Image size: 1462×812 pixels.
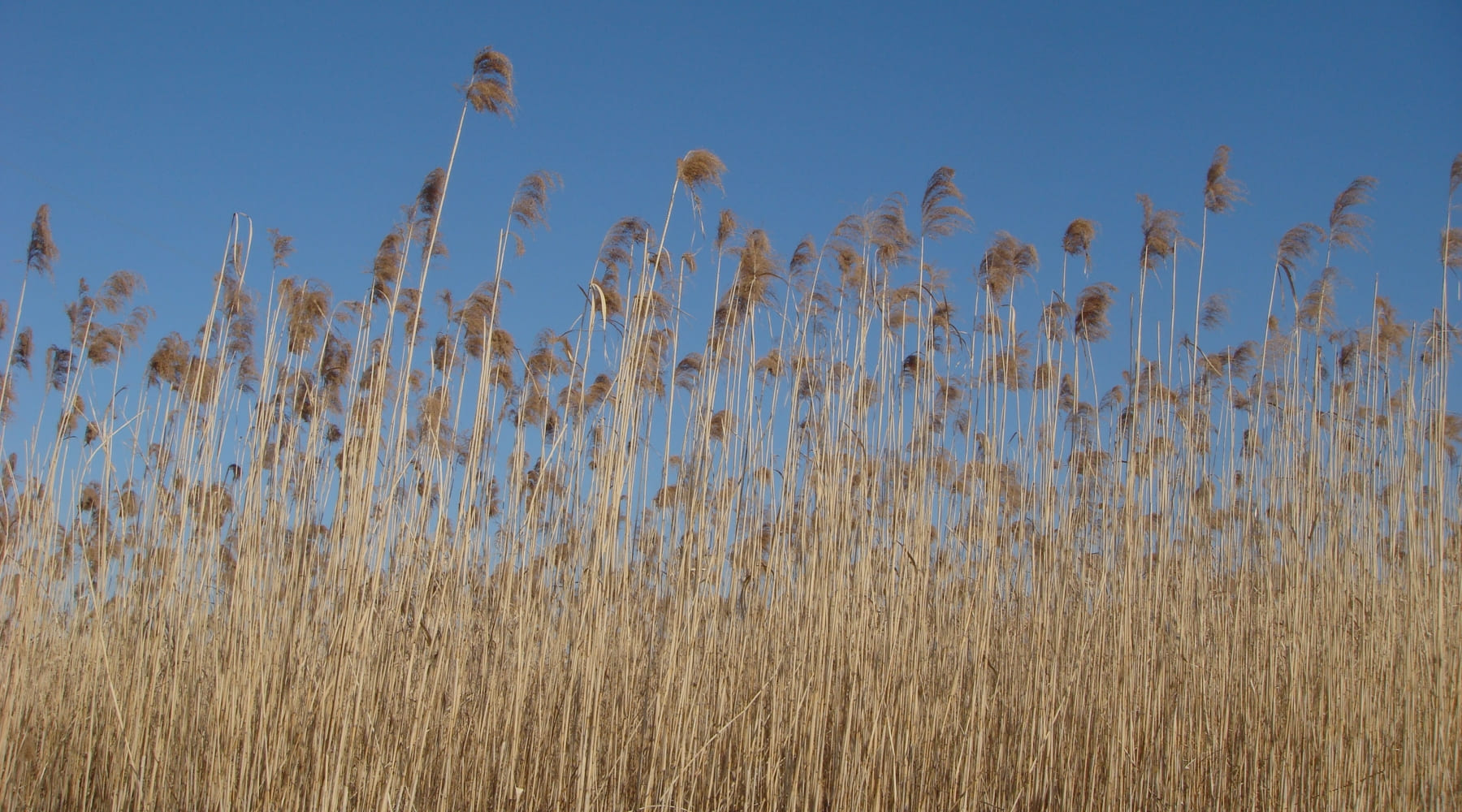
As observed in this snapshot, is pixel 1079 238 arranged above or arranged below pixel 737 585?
above

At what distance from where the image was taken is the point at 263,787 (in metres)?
2.24

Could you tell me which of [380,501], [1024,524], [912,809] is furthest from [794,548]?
[380,501]

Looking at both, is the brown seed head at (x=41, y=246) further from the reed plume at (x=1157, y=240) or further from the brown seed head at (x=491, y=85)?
the reed plume at (x=1157, y=240)

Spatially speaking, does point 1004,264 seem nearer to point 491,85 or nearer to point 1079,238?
point 1079,238

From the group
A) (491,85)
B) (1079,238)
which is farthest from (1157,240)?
(491,85)

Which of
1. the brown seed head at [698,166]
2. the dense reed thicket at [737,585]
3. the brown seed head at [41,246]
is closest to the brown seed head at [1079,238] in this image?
the dense reed thicket at [737,585]

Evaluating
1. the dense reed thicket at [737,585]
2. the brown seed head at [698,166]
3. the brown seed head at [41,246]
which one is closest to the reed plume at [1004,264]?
the dense reed thicket at [737,585]

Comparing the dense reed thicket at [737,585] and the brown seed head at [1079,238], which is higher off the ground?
the brown seed head at [1079,238]

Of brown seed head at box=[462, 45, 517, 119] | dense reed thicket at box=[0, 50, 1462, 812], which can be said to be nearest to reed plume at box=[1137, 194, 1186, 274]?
dense reed thicket at box=[0, 50, 1462, 812]

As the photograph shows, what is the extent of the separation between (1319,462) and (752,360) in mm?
3323

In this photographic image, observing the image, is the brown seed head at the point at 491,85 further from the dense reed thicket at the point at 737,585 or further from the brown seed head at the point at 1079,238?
the brown seed head at the point at 1079,238

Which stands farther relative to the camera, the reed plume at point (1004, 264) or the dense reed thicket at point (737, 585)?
the reed plume at point (1004, 264)

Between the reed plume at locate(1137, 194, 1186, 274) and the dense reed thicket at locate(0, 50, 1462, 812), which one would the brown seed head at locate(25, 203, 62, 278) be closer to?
the dense reed thicket at locate(0, 50, 1462, 812)

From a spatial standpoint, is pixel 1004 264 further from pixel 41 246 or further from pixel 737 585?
pixel 41 246
